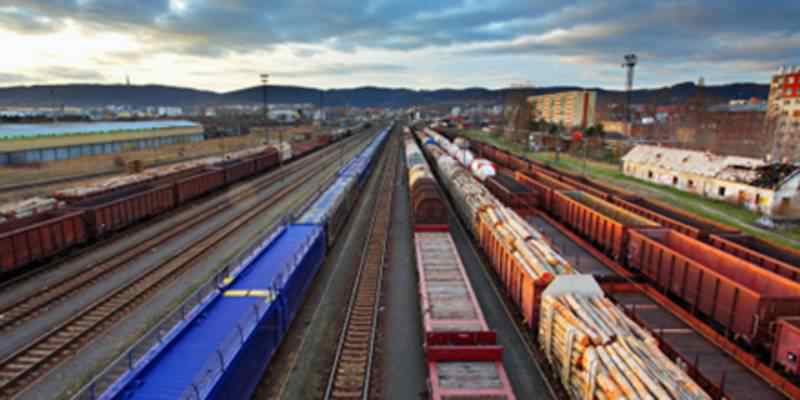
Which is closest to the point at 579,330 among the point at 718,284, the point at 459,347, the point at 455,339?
the point at 459,347

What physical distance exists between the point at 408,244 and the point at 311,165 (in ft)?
139

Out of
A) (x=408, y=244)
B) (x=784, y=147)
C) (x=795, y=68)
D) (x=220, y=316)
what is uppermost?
(x=795, y=68)

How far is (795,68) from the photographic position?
288 ft

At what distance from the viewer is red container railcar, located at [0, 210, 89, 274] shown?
2006cm

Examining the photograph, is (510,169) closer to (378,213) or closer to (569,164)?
(569,164)

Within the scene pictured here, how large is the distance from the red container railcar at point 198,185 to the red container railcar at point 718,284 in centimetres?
3429

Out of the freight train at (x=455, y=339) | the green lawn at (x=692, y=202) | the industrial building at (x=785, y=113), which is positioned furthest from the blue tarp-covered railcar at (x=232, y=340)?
the industrial building at (x=785, y=113)

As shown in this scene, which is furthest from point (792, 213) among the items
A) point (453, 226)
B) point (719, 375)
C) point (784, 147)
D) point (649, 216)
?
point (784, 147)

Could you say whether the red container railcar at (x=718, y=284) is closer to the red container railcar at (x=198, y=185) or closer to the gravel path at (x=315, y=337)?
the gravel path at (x=315, y=337)

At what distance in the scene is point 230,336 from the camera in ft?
35.7

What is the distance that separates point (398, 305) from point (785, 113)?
4165 inches

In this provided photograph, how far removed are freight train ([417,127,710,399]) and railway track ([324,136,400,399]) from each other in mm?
5828

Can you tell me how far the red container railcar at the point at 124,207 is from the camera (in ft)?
84.7

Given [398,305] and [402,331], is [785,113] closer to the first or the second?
[398,305]
